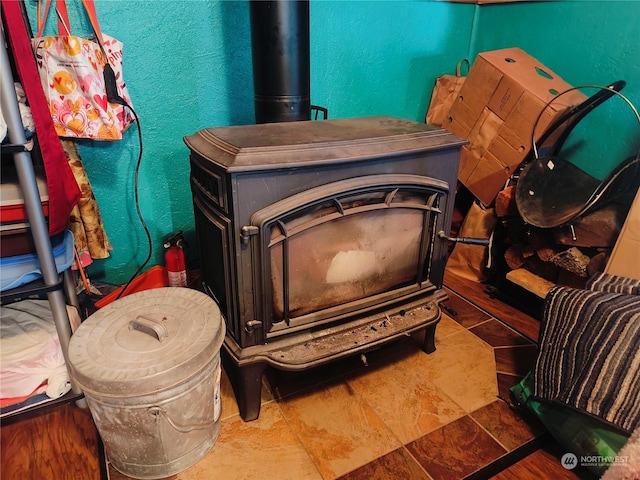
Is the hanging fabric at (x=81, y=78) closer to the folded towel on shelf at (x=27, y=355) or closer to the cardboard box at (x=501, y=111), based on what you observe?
the folded towel on shelf at (x=27, y=355)

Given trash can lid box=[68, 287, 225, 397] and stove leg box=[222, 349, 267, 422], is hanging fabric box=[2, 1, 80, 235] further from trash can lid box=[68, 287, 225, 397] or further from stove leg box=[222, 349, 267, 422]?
stove leg box=[222, 349, 267, 422]

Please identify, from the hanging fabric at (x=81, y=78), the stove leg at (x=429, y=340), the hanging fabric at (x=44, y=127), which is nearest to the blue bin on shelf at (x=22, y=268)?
the hanging fabric at (x=44, y=127)

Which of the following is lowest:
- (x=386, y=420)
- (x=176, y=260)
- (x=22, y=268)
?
(x=386, y=420)

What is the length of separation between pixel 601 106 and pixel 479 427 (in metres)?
1.42

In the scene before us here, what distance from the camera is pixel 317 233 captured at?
120cm

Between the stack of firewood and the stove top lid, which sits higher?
the stove top lid

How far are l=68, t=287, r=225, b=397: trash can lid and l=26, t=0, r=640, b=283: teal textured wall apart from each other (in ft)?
1.88

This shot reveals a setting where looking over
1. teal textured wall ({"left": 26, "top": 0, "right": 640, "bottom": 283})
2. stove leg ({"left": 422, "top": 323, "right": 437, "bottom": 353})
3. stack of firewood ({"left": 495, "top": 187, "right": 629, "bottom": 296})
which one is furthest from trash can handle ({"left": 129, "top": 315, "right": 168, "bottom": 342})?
stack of firewood ({"left": 495, "top": 187, "right": 629, "bottom": 296})

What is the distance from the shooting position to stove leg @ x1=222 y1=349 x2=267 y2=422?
1210mm

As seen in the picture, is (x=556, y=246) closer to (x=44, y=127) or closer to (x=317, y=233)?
(x=317, y=233)

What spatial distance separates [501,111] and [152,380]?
5.53 feet

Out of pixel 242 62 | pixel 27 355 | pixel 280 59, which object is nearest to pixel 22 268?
pixel 27 355

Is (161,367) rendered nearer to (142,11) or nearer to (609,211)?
(142,11)

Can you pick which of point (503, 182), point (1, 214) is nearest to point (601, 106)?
point (503, 182)
